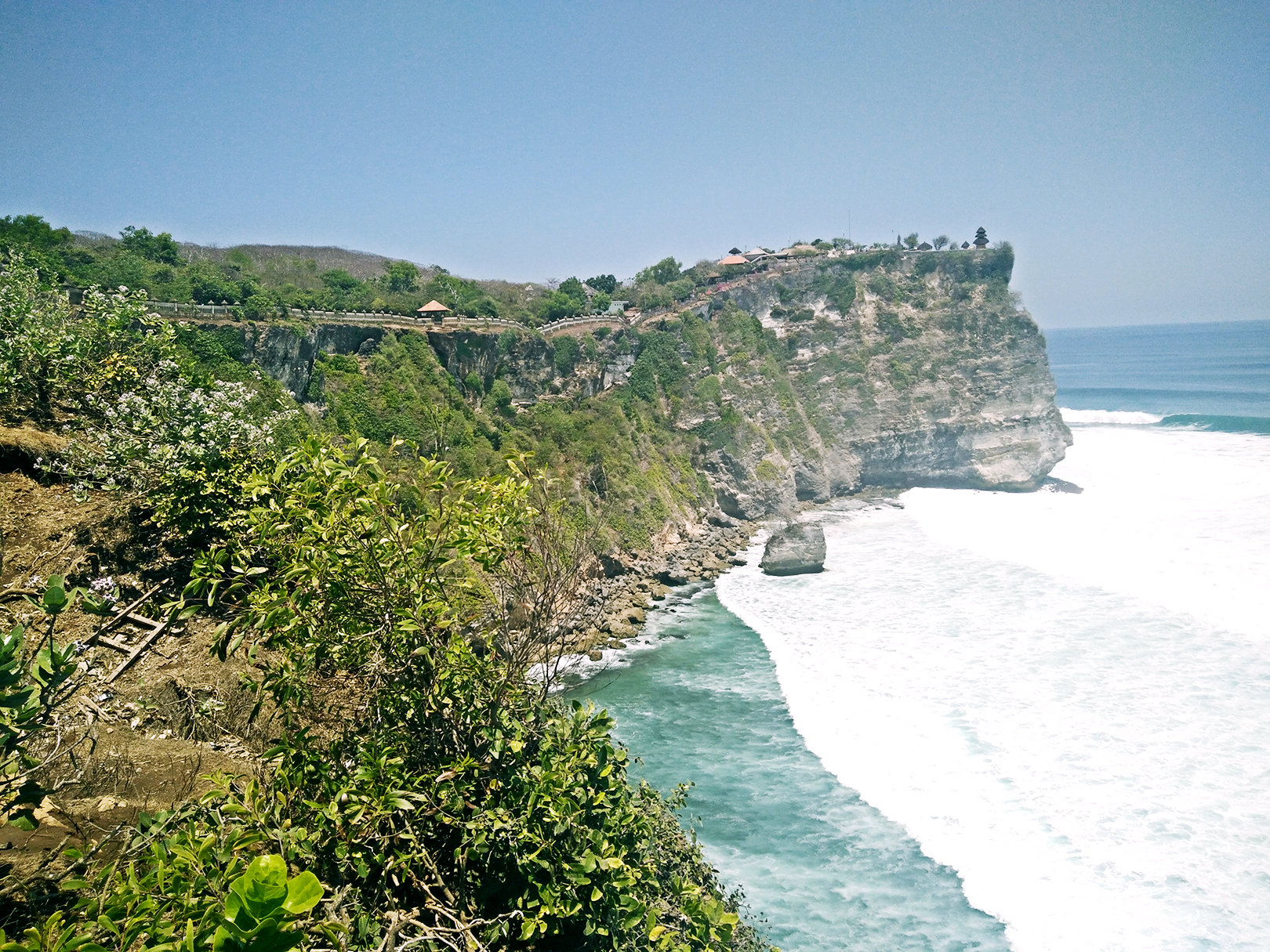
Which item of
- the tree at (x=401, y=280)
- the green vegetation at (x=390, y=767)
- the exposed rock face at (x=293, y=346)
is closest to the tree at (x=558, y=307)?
the tree at (x=401, y=280)

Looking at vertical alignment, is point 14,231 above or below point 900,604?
above

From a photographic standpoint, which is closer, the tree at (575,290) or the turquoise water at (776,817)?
the turquoise water at (776,817)

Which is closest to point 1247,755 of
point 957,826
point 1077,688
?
point 1077,688

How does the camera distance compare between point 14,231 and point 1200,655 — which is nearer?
point 1200,655

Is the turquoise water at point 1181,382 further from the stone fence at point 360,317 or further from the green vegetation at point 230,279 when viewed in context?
the green vegetation at point 230,279

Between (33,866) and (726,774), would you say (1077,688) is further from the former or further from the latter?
(33,866)

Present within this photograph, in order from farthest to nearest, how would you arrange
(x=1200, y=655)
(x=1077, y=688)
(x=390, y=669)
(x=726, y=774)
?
(x=1200, y=655), (x=1077, y=688), (x=726, y=774), (x=390, y=669)

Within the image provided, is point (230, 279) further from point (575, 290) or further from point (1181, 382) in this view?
point (1181, 382)
